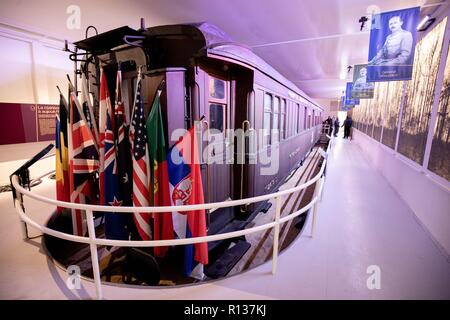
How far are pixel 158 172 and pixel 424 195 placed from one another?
4.52 meters

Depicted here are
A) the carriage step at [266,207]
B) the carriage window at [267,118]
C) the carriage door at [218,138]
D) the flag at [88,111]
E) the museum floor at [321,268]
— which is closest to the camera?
the museum floor at [321,268]

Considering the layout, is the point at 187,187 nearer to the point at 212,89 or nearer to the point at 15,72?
the point at 212,89

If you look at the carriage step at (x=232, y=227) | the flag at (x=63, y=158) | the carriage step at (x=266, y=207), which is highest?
the flag at (x=63, y=158)

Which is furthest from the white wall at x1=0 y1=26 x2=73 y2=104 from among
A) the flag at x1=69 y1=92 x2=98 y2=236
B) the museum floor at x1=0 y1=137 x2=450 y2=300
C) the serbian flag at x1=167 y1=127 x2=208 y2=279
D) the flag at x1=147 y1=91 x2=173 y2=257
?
the serbian flag at x1=167 y1=127 x2=208 y2=279

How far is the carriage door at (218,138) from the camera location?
297 centimetres

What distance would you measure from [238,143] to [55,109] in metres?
7.56

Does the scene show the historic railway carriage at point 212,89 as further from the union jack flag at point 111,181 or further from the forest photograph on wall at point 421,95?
the forest photograph on wall at point 421,95

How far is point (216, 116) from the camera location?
10.5 ft

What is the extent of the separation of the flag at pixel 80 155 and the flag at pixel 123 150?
0.50 m

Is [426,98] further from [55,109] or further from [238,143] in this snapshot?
[55,109]

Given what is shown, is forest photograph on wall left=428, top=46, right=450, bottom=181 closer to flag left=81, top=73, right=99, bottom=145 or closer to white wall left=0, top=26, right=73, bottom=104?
flag left=81, top=73, right=99, bottom=145

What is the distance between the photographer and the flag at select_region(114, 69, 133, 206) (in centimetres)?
250

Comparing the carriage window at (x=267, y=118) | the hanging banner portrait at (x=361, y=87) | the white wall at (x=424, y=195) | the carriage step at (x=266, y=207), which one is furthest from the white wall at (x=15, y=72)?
the hanging banner portrait at (x=361, y=87)
